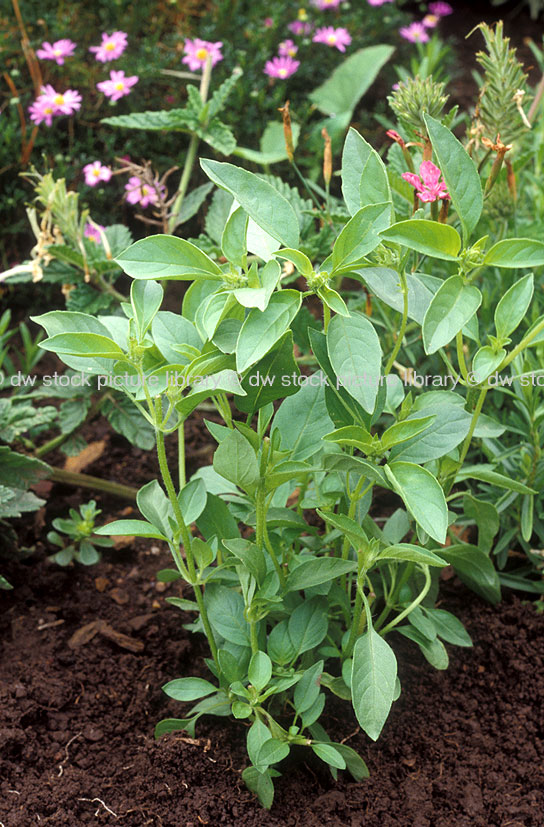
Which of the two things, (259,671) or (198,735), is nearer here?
(259,671)

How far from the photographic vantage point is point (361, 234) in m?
0.85

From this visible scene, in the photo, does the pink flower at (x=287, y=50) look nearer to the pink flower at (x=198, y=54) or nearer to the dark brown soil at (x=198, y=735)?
the pink flower at (x=198, y=54)

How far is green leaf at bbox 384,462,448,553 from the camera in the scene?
814 mm

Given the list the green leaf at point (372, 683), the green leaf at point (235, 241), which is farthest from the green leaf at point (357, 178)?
the green leaf at point (372, 683)

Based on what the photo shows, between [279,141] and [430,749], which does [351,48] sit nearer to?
[279,141]

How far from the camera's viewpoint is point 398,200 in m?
1.55

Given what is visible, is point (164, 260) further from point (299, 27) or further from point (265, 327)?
point (299, 27)

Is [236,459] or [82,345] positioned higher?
[82,345]

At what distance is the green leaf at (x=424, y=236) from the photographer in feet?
2.77

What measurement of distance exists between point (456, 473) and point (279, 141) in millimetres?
1269

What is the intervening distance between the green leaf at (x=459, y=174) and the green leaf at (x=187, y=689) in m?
0.66

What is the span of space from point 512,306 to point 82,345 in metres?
0.50

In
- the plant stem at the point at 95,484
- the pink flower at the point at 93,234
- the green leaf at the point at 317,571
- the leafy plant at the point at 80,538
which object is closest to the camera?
the green leaf at the point at 317,571

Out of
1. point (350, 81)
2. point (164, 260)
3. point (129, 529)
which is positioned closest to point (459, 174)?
point (164, 260)
